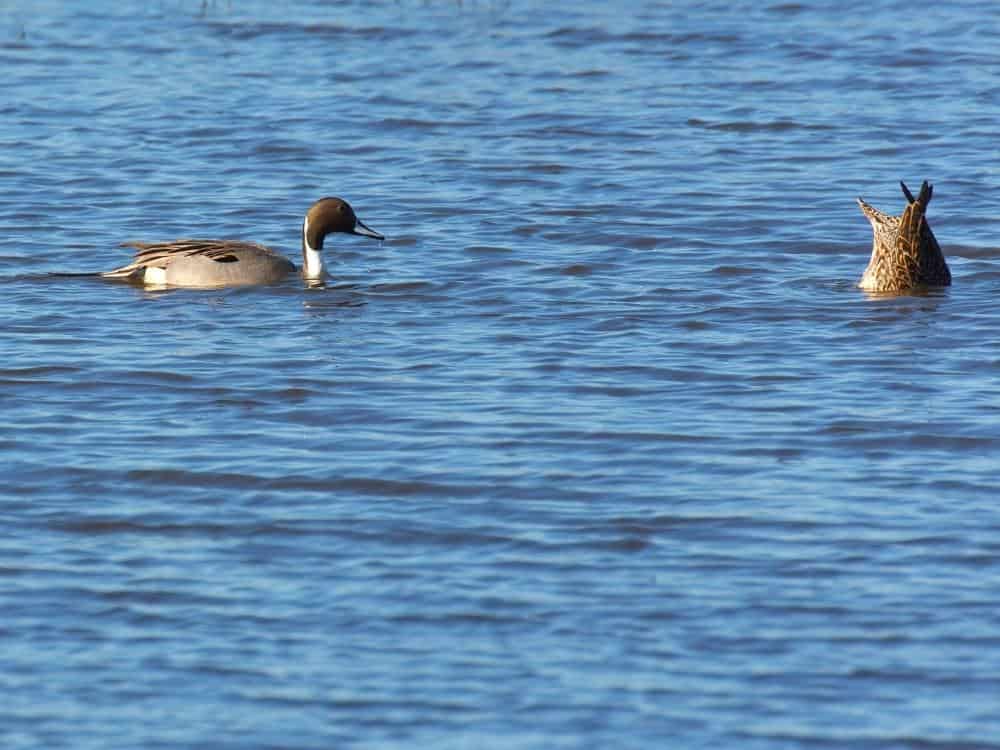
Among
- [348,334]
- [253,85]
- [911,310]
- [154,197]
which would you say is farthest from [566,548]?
[253,85]

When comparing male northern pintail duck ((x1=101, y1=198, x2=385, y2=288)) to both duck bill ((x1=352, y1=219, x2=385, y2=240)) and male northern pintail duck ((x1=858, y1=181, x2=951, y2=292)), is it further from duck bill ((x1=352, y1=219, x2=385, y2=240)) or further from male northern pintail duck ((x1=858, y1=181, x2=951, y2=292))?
male northern pintail duck ((x1=858, y1=181, x2=951, y2=292))

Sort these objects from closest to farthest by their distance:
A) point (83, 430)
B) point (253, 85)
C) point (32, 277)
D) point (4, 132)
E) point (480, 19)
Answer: point (83, 430), point (32, 277), point (4, 132), point (253, 85), point (480, 19)

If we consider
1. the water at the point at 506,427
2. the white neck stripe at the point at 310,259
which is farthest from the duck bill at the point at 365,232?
the white neck stripe at the point at 310,259

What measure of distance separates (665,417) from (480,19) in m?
14.7

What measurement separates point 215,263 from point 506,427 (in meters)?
4.02

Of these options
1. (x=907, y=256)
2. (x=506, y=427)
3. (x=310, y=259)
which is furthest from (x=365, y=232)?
(x=506, y=427)

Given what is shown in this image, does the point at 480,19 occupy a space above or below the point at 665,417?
above

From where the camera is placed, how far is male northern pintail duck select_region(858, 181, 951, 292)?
12742 millimetres

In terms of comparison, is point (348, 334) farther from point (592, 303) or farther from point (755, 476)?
point (755, 476)

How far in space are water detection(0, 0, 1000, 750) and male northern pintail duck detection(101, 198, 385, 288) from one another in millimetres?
152

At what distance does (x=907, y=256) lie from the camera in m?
12.7

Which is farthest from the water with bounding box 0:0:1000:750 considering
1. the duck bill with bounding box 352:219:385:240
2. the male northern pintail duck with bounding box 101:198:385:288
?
the duck bill with bounding box 352:219:385:240

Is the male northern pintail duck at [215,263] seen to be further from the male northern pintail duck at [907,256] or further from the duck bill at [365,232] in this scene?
the male northern pintail duck at [907,256]

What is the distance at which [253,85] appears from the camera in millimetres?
20953
